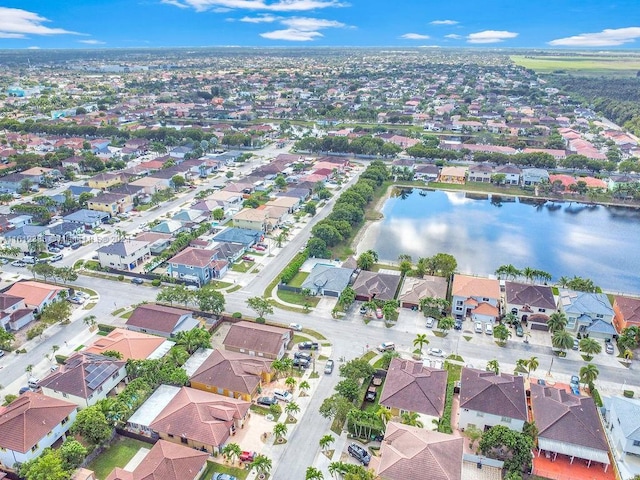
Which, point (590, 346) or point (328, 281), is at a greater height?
point (328, 281)

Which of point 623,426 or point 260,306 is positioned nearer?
point 623,426

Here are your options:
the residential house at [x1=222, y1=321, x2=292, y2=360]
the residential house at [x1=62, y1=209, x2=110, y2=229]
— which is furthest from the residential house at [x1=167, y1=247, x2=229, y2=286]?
the residential house at [x1=62, y1=209, x2=110, y2=229]

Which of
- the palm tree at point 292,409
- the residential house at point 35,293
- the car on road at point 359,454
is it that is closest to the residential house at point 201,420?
the palm tree at point 292,409

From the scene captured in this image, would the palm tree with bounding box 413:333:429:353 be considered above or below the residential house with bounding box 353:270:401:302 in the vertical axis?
below

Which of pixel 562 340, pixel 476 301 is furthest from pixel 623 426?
pixel 476 301

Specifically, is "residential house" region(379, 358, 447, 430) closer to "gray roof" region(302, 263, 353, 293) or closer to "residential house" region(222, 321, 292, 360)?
"residential house" region(222, 321, 292, 360)

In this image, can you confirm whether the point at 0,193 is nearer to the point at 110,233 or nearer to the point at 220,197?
the point at 110,233

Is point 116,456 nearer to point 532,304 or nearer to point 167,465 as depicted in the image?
point 167,465

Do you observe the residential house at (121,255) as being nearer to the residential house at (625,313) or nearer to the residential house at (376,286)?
the residential house at (376,286)
